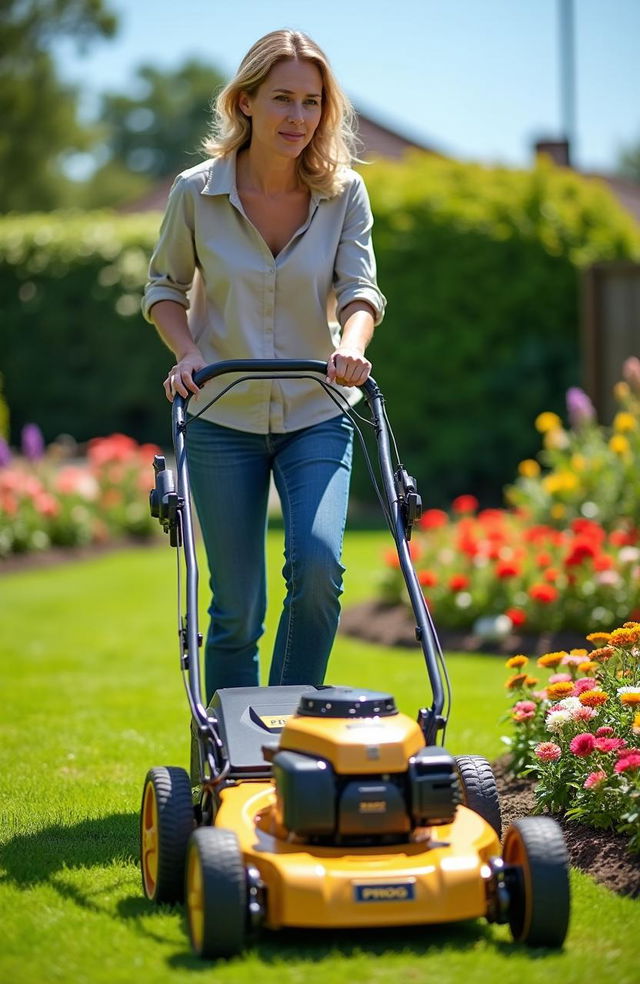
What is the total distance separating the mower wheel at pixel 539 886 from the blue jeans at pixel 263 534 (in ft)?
3.19

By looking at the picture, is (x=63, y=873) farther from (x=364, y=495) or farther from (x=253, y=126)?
(x=364, y=495)

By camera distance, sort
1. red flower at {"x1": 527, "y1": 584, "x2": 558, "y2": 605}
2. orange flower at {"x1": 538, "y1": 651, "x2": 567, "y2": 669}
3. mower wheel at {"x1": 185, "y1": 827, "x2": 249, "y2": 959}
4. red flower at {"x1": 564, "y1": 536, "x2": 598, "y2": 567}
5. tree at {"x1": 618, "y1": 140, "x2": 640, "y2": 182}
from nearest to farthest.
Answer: mower wheel at {"x1": 185, "y1": 827, "x2": 249, "y2": 959} < orange flower at {"x1": 538, "y1": 651, "x2": 567, "y2": 669} < red flower at {"x1": 527, "y1": 584, "x2": 558, "y2": 605} < red flower at {"x1": 564, "y1": 536, "x2": 598, "y2": 567} < tree at {"x1": 618, "y1": 140, "x2": 640, "y2": 182}

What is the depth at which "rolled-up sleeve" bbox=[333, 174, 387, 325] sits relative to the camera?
3.94m

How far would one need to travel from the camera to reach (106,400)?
17000mm

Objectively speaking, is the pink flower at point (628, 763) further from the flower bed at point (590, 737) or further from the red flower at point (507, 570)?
the red flower at point (507, 570)

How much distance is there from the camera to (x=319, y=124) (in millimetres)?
3959

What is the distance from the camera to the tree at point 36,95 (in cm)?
3091

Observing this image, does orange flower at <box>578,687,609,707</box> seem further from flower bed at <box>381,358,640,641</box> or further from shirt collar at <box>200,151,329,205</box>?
flower bed at <box>381,358,640,641</box>

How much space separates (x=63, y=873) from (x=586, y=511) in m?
4.82

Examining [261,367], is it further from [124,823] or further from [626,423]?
[626,423]

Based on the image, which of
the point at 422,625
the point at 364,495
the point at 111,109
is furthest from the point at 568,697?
the point at 111,109

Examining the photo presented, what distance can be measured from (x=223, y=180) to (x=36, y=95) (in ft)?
103

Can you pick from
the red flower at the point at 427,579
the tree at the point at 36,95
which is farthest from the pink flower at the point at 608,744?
the tree at the point at 36,95

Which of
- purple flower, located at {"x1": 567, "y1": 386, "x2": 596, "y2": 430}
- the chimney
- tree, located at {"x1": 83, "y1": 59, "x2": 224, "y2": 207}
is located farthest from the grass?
tree, located at {"x1": 83, "y1": 59, "x2": 224, "y2": 207}
